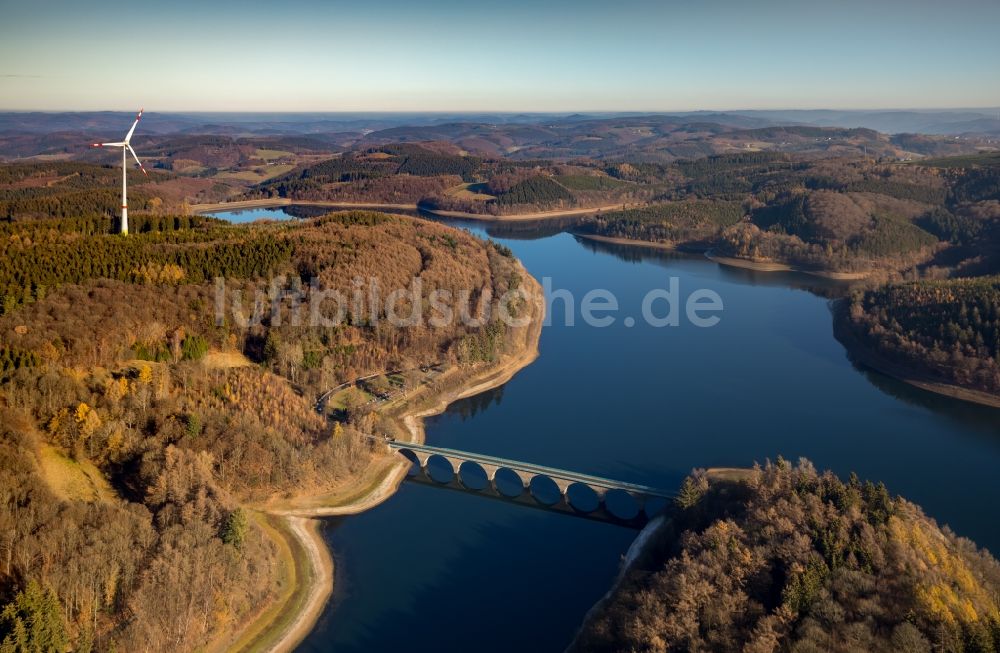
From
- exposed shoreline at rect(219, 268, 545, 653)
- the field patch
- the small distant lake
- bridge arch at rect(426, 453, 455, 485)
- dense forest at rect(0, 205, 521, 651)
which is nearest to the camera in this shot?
dense forest at rect(0, 205, 521, 651)

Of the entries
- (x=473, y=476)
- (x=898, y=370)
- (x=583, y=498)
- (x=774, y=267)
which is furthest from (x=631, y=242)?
(x=583, y=498)

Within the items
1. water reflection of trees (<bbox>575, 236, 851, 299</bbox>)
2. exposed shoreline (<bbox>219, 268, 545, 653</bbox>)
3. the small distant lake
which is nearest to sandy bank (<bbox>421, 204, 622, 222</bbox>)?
water reflection of trees (<bbox>575, 236, 851, 299</bbox>)

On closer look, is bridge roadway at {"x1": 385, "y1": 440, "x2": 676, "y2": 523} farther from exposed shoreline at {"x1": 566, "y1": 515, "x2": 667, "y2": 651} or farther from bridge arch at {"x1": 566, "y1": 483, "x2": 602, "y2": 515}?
exposed shoreline at {"x1": 566, "y1": 515, "x2": 667, "y2": 651}

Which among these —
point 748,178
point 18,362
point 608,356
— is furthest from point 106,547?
point 748,178

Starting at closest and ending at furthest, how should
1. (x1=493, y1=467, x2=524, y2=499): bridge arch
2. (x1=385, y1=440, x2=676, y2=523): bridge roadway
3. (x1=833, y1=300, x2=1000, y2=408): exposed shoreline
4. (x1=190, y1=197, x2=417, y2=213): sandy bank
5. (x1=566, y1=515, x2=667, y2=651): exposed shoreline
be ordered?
(x1=566, y1=515, x2=667, y2=651): exposed shoreline → (x1=385, y1=440, x2=676, y2=523): bridge roadway → (x1=493, y1=467, x2=524, y2=499): bridge arch → (x1=833, y1=300, x2=1000, y2=408): exposed shoreline → (x1=190, y1=197, x2=417, y2=213): sandy bank

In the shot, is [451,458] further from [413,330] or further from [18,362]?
[18,362]

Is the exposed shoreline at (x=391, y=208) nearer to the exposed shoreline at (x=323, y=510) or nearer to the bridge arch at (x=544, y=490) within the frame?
the exposed shoreline at (x=323, y=510)

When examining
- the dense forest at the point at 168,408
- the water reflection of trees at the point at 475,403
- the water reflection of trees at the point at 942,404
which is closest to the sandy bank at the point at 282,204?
the dense forest at the point at 168,408
